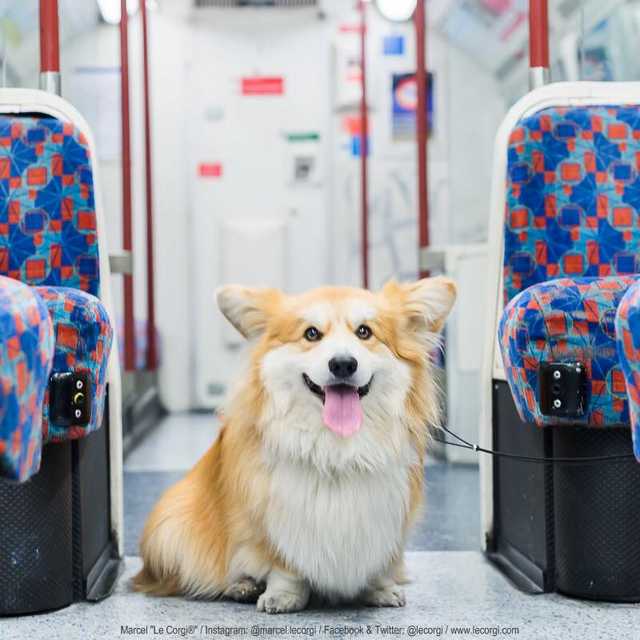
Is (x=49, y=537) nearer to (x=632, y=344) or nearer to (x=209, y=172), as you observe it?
(x=632, y=344)

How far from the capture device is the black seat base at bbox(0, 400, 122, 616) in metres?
1.66

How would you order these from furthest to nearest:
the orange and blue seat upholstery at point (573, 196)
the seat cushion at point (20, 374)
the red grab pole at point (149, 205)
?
the red grab pole at point (149, 205), the orange and blue seat upholstery at point (573, 196), the seat cushion at point (20, 374)

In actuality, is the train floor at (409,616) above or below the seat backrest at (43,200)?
below

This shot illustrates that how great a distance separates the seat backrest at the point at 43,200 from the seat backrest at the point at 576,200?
965 mm

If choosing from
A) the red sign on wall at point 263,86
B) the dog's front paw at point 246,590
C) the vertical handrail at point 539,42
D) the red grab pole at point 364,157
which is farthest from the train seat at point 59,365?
the red sign on wall at point 263,86

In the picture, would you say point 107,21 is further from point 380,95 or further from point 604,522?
point 604,522

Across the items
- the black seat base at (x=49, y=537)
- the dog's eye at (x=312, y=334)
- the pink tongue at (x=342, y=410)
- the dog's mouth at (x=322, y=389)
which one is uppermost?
the dog's eye at (x=312, y=334)

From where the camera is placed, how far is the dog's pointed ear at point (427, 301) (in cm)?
182

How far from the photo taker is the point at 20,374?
104cm

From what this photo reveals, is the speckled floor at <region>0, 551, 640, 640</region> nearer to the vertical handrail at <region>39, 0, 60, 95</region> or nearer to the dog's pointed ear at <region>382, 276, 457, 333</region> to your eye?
the dog's pointed ear at <region>382, 276, 457, 333</region>

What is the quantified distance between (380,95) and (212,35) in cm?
111

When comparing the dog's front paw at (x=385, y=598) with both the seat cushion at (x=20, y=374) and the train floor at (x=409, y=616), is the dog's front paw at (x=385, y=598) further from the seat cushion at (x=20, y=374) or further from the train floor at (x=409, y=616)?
the seat cushion at (x=20, y=374)

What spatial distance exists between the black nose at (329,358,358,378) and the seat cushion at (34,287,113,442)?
431 millimetres

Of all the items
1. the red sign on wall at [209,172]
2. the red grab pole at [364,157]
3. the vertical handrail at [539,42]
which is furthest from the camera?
the red sign on wall at [209,172]
